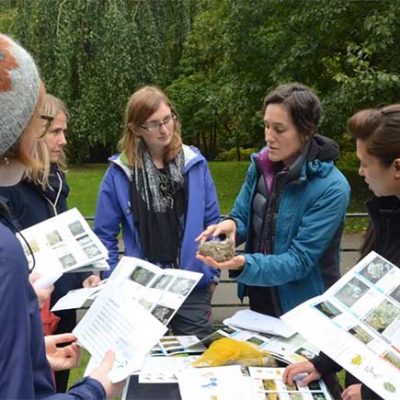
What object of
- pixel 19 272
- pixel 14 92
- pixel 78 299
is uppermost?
pixel 14 92

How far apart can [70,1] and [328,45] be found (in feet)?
16.5

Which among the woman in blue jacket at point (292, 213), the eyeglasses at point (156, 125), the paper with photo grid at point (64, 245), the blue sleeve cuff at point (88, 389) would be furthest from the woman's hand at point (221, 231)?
the blue sleeve cuff at point (88, 389)

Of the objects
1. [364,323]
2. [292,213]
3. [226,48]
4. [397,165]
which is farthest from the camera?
[226,48]

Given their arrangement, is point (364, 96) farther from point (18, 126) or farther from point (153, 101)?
point (18, 126)

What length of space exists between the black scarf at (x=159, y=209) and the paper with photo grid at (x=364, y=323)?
3.92ft

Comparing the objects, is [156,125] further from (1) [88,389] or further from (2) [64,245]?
(1) [88,389]

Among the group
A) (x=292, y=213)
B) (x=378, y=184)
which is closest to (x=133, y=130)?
(x=292, y=213)

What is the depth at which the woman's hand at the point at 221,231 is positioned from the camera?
2590mm

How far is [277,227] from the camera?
8.16ft

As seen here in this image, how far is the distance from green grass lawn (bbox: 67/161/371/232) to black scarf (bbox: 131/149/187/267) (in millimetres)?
5772

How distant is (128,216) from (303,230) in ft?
3.06

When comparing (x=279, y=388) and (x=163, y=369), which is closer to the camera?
(x=279, y=388)

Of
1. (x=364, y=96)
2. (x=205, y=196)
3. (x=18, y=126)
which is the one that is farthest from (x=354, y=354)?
(x=364, y=96)

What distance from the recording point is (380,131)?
1.89 m
